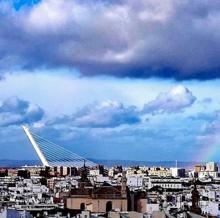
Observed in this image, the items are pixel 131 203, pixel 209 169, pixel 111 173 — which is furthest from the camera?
pixel 209 169

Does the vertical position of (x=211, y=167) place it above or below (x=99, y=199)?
above

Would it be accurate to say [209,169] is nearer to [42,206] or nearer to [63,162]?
[63,162]

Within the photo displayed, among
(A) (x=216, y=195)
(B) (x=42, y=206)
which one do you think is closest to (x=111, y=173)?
(A) (x=216, y=195)

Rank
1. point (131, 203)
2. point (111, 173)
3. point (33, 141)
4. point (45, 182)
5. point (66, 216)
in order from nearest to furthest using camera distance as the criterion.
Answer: point (66, 216) → point (131, 203) → point (45, 182) → point (33, 141) → point (111, 173)

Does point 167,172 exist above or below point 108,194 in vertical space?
above

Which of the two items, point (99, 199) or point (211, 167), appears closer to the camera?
point (99, 199)

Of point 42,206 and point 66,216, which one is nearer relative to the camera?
point 66,216

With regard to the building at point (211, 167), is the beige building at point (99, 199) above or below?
below

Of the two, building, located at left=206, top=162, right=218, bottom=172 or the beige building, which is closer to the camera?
the beige building

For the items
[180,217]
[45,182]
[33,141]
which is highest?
[33,141]

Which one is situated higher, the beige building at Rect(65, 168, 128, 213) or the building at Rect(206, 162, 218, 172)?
the building at Rect(206, 162, 218, 172)

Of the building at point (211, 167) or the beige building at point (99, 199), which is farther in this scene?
the building at point (211, 167)
